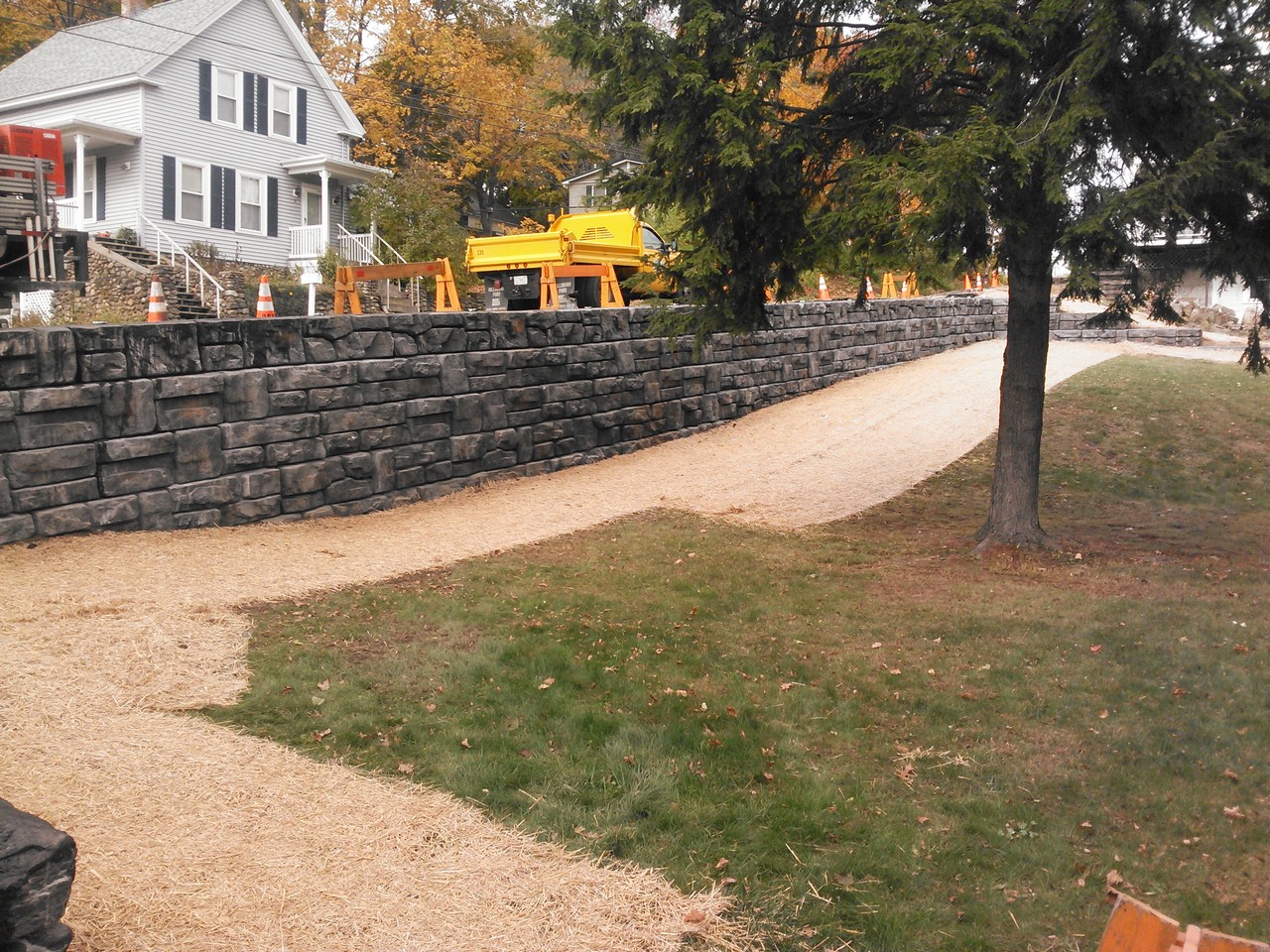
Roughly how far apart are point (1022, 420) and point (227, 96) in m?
23.0

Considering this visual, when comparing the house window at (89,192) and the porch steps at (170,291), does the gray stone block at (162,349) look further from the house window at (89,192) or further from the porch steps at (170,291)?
the house window at (89,192)

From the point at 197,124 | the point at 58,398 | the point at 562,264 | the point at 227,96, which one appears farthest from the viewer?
the point at 227,96

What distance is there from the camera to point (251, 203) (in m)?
26.6

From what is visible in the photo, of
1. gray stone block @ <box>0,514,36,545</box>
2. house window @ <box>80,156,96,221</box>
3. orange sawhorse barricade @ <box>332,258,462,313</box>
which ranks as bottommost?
gray stone block @ <box>0,514,36,545</box>

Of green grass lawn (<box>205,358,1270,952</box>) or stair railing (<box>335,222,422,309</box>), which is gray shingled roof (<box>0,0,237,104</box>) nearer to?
stair railing (<box>335,222,422,309</box>)

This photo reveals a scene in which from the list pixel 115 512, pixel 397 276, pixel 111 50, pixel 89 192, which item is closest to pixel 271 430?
pixel 115 512

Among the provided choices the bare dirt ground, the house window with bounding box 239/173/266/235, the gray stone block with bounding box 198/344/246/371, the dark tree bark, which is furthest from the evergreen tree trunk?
the house window with bounding box 239/173/266/235

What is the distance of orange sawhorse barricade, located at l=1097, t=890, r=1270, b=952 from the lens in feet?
8.48

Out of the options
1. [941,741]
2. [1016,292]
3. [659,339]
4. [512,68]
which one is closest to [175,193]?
[512,68]

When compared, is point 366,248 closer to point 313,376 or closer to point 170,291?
point 170,291

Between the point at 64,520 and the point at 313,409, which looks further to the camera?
the point at 313,409

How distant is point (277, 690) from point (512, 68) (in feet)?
99.5

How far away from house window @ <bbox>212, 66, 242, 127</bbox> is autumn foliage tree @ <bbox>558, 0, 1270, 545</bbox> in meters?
20.1

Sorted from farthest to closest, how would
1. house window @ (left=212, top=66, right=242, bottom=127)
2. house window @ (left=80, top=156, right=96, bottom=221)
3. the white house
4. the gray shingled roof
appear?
1. house window @ (left=212, top=66, right=242, bottom=127)
2. house window @ (left=80, top=156, right=96, bottom=221)
3. the gray shingled roof
4. the white house
